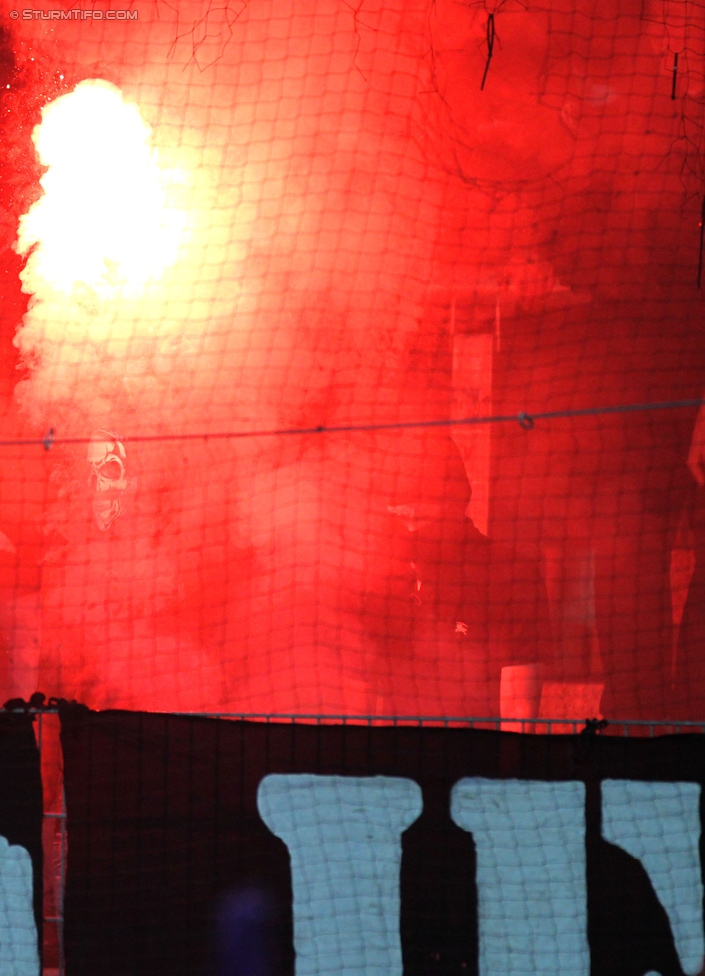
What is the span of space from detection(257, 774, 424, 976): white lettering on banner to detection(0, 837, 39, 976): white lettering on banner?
72 cm

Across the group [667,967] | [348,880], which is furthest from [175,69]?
[667,967]

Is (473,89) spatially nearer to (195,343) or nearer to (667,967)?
(195,343)

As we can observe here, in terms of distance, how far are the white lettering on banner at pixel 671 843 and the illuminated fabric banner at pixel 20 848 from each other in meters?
1.59

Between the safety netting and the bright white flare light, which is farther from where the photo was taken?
the bright white flare light

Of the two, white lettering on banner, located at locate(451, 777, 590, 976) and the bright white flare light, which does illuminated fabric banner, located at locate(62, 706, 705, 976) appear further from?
the bright white flare light

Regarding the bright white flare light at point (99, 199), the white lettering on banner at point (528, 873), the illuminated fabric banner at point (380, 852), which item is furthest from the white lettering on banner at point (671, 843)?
the bright white flare light at point (99, 199)

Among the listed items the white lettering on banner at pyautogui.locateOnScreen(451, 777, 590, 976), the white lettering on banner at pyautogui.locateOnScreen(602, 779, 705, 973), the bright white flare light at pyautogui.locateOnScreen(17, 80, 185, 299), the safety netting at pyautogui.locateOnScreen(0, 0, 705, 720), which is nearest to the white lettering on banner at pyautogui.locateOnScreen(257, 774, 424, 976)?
the white lettering on banner at pyautogui.locateOnScreen(451, 777, 590, 976)

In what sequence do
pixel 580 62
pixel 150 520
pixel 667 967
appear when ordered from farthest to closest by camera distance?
pixel 150 520
pixel 580 62
pixel 667 967

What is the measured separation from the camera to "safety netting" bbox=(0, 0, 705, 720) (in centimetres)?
560

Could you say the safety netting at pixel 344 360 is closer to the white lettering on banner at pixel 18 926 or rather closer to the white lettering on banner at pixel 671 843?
the white lettering on banner at pixel 18 926

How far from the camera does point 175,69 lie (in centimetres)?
584

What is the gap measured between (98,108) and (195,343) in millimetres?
1495

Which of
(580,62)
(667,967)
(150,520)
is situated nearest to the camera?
(667,967)

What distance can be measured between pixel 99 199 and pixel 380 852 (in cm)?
446
